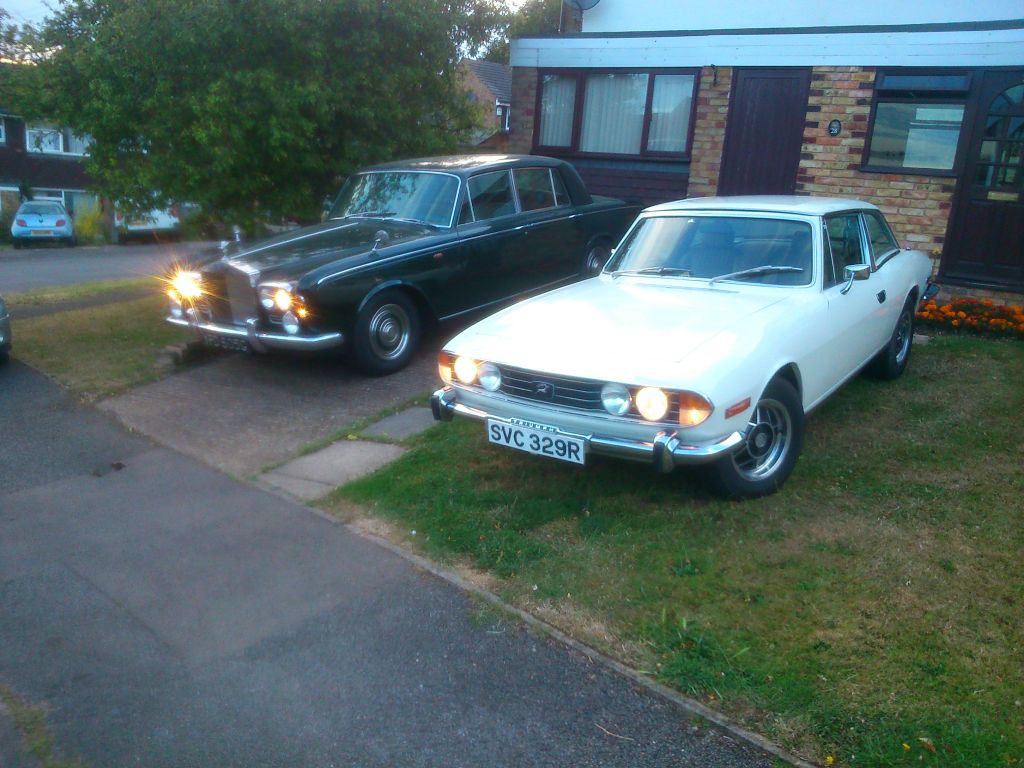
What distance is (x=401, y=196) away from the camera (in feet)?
26.6

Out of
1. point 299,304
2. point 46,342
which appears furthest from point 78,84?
point 299,304

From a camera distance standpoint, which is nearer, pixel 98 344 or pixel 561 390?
pixel 561 390

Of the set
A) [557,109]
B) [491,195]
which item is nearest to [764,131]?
[557,109]

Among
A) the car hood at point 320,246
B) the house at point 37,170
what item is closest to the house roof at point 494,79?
the house at point 37,170

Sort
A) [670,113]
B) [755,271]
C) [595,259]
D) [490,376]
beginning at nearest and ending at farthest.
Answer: [490,376] < [755,271] < [595,259] < [670,113]

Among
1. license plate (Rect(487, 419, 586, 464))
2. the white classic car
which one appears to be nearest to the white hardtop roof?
the white classic car

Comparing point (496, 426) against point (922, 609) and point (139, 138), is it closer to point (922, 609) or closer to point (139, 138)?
point (922, 609)

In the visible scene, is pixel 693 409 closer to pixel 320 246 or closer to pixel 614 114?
pixel 320 246

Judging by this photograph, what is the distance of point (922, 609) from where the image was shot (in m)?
3.83

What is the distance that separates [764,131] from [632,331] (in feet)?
24.2

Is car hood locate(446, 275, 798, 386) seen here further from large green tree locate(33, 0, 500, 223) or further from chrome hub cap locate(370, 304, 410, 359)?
large green tree locate(33, 0, 500, 223)

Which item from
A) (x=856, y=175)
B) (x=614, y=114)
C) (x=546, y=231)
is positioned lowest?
(x=546, y=231)

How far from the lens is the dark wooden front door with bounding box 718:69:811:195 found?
10.8 metres

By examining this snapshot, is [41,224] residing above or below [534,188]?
below
